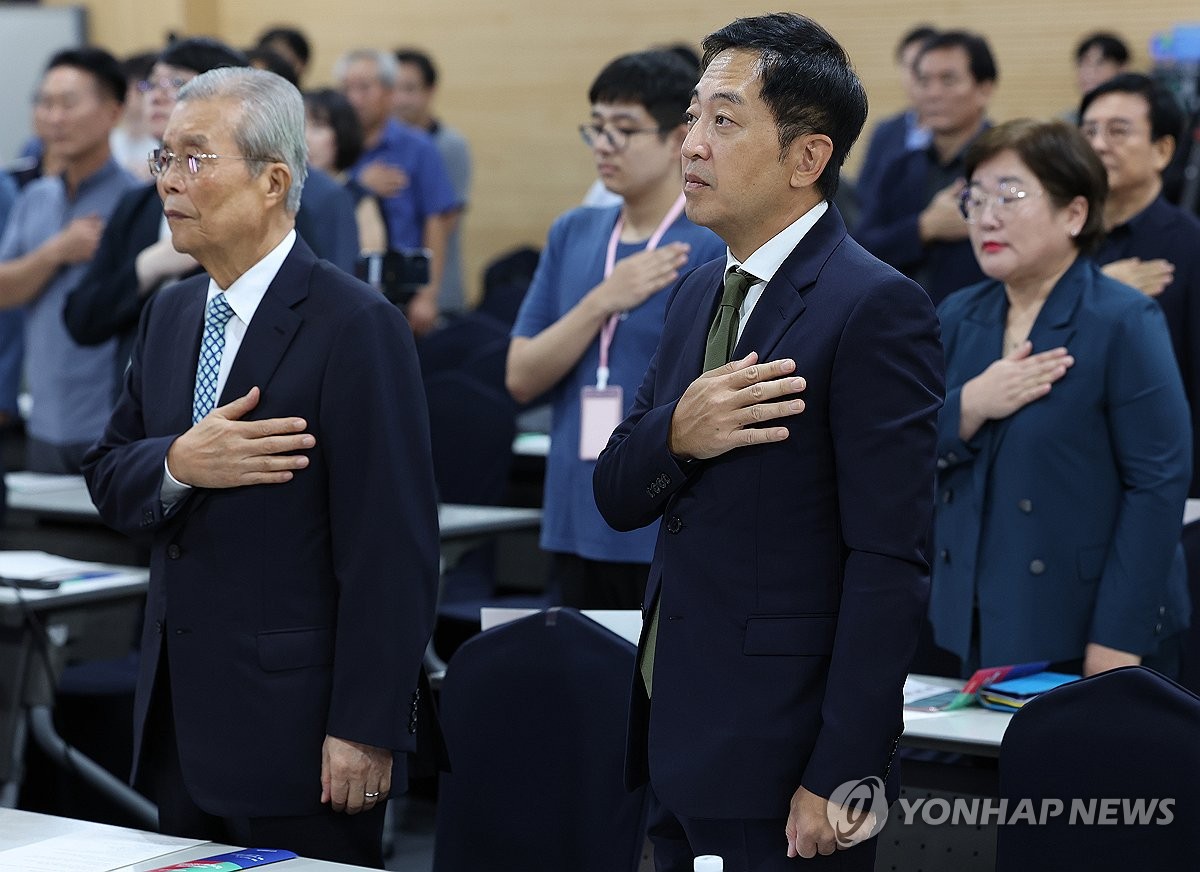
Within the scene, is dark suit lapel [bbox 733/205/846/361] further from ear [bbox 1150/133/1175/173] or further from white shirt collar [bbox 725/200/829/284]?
ear [bbox 1150/133/1175/173]

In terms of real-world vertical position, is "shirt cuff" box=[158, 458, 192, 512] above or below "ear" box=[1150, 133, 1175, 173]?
below

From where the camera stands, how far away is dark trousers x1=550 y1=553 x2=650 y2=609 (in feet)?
11.1

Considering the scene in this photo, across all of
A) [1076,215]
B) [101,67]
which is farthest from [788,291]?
[101,67]

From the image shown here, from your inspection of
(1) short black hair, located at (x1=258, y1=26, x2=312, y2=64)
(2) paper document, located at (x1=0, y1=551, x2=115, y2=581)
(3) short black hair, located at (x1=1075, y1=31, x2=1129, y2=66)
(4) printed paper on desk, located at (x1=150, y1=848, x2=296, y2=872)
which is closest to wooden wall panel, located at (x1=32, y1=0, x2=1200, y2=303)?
(3) short black hair, located at (x1=1075, y1=31, x2=1129, y2=66)

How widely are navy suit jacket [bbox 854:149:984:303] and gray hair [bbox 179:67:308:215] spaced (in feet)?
8.11

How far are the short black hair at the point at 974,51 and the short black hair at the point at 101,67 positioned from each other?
8.85 ft

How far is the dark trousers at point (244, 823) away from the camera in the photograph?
2.37 m

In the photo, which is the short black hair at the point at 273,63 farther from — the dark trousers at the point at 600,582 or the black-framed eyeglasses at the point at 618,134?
the dark trousers at the point at 600,582

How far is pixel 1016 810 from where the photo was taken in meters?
2.30

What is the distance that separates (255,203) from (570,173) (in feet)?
25.8

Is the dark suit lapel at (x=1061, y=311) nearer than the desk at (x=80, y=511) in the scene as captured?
Yes

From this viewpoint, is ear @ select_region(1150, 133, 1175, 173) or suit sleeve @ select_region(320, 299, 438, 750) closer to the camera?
suit sleeve @ select_region(320, 299, 438, 750)

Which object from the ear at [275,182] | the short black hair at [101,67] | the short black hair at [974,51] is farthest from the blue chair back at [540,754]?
the short black hair at [974,51]

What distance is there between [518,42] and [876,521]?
8.85 metres
